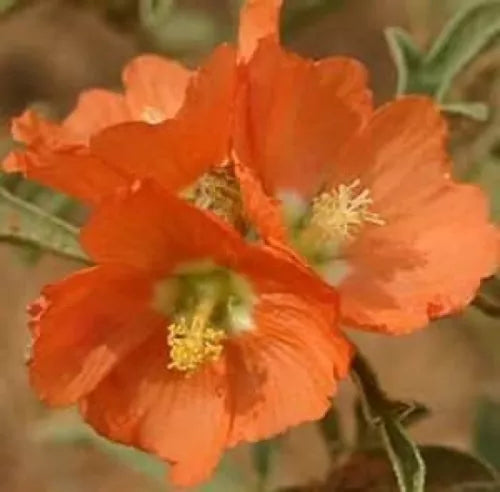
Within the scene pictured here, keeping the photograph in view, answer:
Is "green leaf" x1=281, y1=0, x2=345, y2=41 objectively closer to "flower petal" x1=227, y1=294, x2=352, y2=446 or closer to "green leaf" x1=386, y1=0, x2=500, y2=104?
"green leaf" x1=386, y1=0, x2=500, y2=104

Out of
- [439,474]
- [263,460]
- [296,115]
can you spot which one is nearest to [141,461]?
[263,460]

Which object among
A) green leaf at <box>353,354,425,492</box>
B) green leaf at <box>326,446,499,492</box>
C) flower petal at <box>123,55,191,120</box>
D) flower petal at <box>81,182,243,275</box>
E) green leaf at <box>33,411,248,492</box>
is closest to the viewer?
flower petal at <box>81,182,243,275</box>

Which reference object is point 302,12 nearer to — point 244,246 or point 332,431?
point 332,431

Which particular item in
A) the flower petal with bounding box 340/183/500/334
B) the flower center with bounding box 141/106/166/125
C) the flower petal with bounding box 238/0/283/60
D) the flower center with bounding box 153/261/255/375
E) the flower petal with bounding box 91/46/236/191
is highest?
the flower petal with bounding box 238/0/283/60

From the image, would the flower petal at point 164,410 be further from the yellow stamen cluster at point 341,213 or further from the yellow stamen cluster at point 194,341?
the yellow stamen cluster at point 341,213

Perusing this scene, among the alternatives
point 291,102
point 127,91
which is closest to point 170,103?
point 127,91

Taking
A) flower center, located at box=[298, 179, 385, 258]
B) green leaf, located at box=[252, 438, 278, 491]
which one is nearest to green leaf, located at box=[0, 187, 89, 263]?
flower center, located at box=[298, 179, 385, 258]
